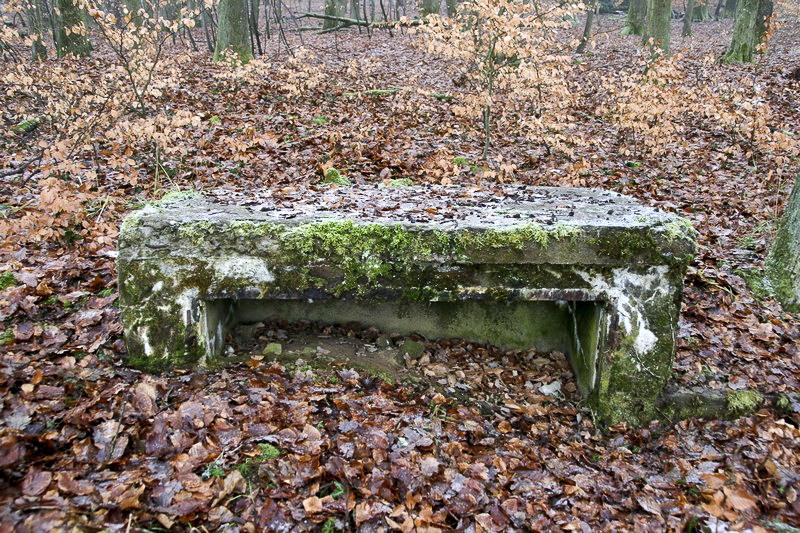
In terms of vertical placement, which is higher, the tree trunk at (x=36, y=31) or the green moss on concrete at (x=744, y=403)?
the tree trunk at (x=36, y=31)

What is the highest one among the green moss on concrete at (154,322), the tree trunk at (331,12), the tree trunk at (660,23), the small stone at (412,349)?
the tree trunk at (331,12)

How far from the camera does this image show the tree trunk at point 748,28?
1244cm

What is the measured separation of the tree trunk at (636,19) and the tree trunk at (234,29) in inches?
583

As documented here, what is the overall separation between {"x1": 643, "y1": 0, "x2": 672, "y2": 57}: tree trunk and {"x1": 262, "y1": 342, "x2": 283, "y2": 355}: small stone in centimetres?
1165

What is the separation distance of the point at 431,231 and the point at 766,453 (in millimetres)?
2409

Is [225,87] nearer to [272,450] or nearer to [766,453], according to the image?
[272,450]

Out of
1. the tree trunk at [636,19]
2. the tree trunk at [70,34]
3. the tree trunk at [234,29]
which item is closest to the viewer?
the tree trunk at [234,29]

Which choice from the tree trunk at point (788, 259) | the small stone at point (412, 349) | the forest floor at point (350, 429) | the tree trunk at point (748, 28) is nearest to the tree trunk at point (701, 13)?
the tree trunk at point (748, 28)

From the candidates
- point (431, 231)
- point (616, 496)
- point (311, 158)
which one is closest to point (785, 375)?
point (616, 496)

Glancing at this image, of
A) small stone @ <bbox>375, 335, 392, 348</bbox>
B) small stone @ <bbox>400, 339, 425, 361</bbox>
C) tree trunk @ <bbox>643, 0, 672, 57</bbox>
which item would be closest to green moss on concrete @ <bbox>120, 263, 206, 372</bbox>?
small stone @ <bbox>375, 335, 392, 348</bbox>

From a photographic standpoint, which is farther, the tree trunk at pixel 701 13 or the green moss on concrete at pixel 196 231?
the tree trunk at pixel 701 13

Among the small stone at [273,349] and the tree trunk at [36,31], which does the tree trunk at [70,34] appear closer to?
the tree trunk at [36,31]

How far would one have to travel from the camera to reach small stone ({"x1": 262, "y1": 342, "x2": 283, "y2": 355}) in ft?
11.5

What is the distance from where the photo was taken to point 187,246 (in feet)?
10.1
